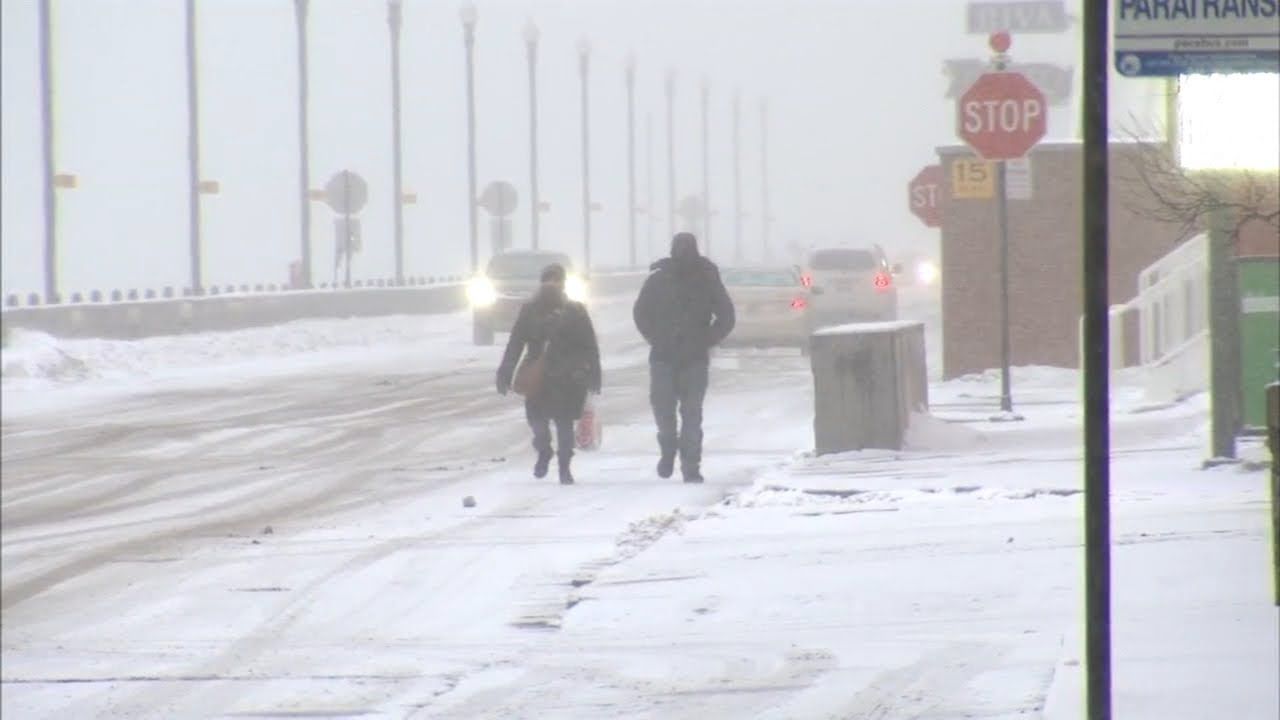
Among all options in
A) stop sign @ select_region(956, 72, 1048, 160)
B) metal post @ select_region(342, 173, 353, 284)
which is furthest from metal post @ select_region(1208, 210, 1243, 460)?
metal post @ select_region(342, 173, 353, 284)

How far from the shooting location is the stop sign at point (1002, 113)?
21531 mm

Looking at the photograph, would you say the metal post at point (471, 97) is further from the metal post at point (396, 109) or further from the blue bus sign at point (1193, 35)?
the blue bus sign at point (1193, 35)

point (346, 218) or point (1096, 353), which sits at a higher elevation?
point (346, 218)

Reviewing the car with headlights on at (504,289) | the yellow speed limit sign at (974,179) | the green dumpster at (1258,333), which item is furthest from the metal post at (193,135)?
the green dumpster at (1258,333)

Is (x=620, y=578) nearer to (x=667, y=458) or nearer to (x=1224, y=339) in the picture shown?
(x=1224, y=339)

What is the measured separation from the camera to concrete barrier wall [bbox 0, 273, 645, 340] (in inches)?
1366

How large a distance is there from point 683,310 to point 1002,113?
5.50 m

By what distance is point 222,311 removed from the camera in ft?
135

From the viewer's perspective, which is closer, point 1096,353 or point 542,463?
point 1096,353

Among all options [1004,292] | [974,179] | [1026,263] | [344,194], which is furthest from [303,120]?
[1004,292]

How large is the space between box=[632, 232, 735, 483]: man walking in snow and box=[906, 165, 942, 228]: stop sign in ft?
44.2

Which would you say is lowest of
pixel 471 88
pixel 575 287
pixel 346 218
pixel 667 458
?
pixel 667 458

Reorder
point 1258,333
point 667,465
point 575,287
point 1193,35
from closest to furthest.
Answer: point 1193,35 < point 1258,333 < point 667,465 < point 575,287

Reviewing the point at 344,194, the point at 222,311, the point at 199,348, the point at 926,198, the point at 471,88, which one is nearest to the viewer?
the point at 926,198
